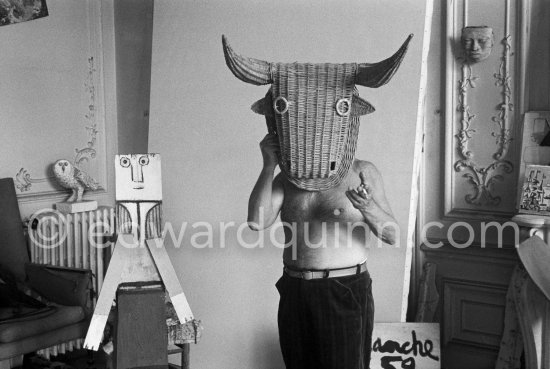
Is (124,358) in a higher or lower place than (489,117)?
lower

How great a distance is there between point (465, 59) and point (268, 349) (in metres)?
1.55

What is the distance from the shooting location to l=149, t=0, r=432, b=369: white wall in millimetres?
2531

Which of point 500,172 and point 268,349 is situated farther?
point 500,172

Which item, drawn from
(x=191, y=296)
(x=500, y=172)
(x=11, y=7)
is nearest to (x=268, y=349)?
(x=191, y=296)

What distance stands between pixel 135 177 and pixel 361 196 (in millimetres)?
786

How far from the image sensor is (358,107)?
7.34 feet

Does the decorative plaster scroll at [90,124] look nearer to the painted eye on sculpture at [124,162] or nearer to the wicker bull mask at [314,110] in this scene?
the painted eye on sculpture at [124,162]

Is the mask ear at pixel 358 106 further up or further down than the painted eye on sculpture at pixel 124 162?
further up

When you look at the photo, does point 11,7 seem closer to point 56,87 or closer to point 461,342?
point 56,87

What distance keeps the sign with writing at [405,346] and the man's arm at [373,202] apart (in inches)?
19.0

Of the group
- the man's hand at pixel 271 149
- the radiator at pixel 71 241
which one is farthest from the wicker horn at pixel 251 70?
the radiator at pixel 71 241

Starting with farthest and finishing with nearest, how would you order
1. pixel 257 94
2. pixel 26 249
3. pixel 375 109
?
pixel 26 249 < pixel 257 94 < pixel 375 109

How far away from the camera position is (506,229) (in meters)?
2.96

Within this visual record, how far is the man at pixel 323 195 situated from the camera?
2.21m
